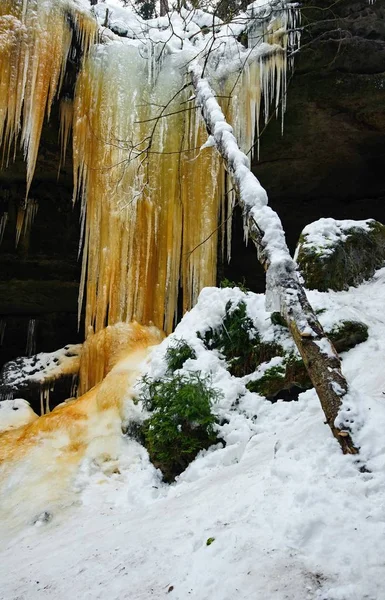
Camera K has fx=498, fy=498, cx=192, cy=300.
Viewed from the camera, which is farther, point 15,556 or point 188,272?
point 188,272

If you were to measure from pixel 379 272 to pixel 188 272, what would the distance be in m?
2.82

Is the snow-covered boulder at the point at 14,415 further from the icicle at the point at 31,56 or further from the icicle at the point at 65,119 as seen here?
the icicle at the point at 65,119

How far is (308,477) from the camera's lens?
2.29 m

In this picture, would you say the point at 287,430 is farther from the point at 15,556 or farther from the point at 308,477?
the point at 15,556

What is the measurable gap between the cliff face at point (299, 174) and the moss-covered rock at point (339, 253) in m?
2.10

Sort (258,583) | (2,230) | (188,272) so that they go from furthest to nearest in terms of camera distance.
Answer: (2,230)
(188,272)
(258,583)

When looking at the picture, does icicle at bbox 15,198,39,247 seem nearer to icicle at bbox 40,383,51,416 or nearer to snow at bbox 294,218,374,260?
icicle at bbox 40,383,51,416

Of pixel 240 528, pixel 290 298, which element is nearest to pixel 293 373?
pixel 290 298

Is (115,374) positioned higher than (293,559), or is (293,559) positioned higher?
(115,374)

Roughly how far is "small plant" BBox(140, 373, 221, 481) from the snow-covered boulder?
260cm

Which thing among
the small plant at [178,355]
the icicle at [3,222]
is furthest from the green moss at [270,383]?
the icicle at [3,222]

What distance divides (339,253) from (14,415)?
169 inches

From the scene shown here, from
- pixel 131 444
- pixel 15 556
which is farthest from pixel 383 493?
pixel 131 444

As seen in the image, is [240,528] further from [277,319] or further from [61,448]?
[61,448]
